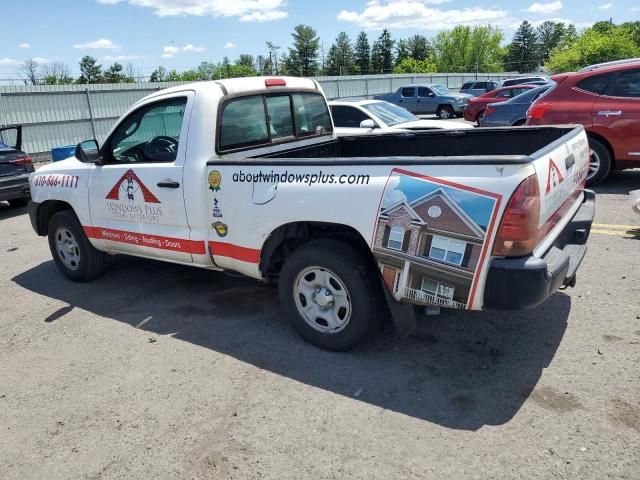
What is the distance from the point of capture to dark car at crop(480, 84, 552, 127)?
12914 millimetres

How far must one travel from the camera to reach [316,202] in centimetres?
356

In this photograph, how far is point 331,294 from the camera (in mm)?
3768

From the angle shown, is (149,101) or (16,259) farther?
(16,259)

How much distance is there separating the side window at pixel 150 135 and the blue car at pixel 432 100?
21881 mm

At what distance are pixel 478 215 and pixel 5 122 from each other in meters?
17.6

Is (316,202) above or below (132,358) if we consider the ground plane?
above

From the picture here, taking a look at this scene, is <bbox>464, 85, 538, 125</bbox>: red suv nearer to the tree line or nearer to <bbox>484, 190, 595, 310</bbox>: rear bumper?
<bbox>484, 190, 595, 310</bbox>: rear bumper

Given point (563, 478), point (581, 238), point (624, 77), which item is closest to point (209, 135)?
point (581, 238)

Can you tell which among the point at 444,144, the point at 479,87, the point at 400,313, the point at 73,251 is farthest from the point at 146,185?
the point at 479,87

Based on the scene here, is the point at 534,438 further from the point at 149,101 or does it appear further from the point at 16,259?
the point at 16,259

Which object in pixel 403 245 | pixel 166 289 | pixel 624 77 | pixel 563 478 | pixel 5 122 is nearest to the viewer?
pixel 563 478

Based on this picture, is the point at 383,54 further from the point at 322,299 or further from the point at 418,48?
the point at 322,299

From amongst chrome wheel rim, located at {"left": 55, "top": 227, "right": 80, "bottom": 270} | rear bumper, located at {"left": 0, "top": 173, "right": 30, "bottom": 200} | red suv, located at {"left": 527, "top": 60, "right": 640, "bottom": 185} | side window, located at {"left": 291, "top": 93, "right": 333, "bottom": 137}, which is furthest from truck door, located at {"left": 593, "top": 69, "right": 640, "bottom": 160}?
rear bumper, located at {"left": 0, "top": 173, "right": 30, "bottom": 200}

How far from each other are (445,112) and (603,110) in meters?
18.0
